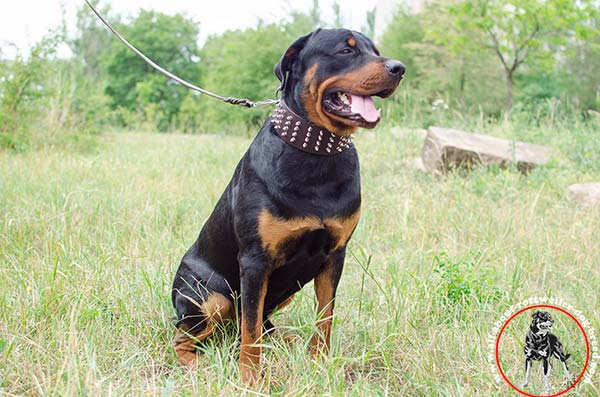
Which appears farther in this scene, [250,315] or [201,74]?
[201,74]

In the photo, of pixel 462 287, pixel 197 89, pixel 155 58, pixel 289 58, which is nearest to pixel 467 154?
pixel 462 287

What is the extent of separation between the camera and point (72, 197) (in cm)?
460

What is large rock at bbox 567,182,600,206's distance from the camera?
522cm

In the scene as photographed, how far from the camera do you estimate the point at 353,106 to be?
231cm

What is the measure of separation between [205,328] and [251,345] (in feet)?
1.39

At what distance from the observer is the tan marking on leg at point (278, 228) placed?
7.27 ft

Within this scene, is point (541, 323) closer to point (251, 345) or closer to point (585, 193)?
point (251, 345)

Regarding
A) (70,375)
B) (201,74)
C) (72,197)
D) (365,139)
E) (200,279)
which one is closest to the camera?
(70,375)

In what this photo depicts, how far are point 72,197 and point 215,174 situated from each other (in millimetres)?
2181

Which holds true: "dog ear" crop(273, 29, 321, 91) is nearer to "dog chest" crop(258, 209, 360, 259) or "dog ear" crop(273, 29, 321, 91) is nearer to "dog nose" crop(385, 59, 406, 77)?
"dog nose" crop(385, 59, 406, 77)

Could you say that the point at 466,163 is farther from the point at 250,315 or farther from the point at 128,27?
the point at 128,27

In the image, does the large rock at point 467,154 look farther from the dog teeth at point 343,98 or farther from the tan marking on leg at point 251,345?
the tan marking on leg at point 251,345

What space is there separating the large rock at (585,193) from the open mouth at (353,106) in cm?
363

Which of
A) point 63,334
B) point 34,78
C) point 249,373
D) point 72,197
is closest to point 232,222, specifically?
point 249,373
